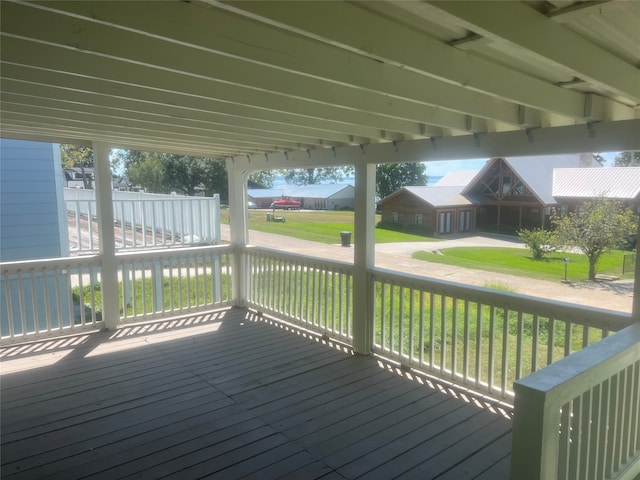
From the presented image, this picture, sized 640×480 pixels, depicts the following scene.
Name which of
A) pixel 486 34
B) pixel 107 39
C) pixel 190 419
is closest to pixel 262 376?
pixel 190 419

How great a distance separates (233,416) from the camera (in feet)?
10.2

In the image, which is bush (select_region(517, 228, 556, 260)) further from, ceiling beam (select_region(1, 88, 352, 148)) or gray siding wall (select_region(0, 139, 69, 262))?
gray siding wall (select_region(0, 139, 69, 262))

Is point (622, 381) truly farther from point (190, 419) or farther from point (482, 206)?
point (482, 206)

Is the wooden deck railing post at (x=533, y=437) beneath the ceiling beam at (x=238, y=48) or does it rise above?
beneath

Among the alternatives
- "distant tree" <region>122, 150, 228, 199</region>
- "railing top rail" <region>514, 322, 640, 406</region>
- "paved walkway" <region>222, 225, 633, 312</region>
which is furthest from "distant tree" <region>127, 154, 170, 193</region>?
"railing top rail" <region>514, 322, 640, 406</region>

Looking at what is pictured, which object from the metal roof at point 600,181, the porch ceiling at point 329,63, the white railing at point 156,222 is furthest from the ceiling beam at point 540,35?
the white railing at point 156,222

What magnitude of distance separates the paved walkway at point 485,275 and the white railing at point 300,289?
236 centimetres

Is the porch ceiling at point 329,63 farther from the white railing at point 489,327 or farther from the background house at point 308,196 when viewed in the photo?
the background house at point 308,196

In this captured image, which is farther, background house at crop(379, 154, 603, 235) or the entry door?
the entry door

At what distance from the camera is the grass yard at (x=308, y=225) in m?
10.1

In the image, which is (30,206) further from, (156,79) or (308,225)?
(308,225)

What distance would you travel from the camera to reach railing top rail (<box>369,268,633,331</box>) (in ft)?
9.07

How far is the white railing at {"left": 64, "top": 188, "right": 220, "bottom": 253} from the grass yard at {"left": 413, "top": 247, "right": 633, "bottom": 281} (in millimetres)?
4278

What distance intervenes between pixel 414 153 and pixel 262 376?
2393mm
